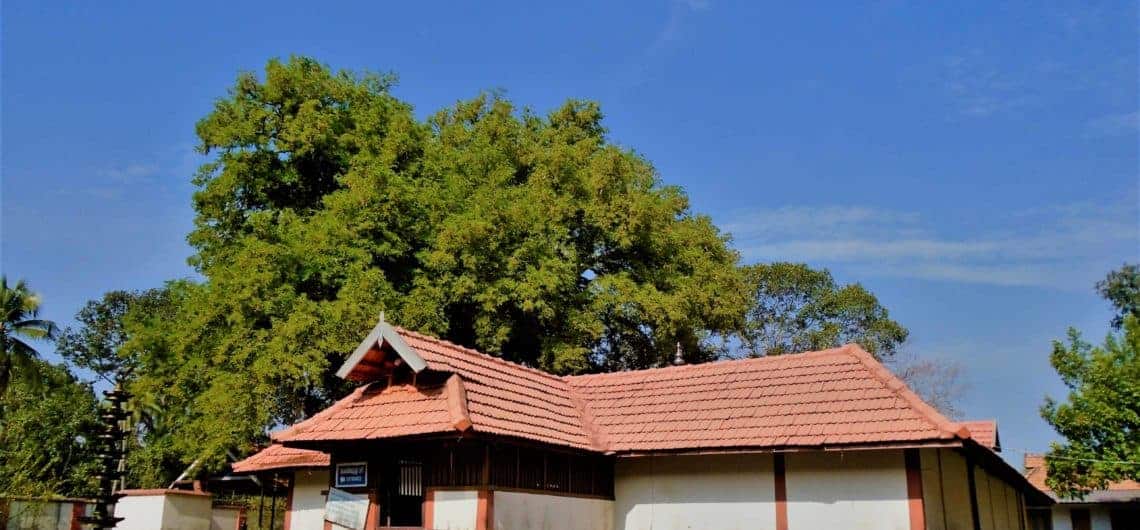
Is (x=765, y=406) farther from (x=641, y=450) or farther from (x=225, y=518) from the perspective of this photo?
(x=225, y=518)

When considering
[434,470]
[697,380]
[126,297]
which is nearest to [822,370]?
[697,380]

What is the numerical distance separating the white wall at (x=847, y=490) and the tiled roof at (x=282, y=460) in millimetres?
7811

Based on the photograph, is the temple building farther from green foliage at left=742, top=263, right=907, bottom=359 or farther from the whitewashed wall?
green foliage at left=742, top=263, right=907, bottom=359

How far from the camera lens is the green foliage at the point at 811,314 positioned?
1318 inches

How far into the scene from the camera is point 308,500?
16484 mm

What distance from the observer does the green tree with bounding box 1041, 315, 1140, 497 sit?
1861 centimetres

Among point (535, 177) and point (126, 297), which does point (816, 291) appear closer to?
point (535, 177)

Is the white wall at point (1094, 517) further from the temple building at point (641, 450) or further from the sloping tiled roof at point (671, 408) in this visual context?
the sloping tiled roof at point (671, 408)

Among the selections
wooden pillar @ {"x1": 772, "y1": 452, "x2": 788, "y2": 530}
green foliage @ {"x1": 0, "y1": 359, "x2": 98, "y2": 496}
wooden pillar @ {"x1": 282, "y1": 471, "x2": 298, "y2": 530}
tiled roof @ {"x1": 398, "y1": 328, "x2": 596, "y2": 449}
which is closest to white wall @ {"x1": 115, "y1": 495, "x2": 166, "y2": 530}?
wooden pillar @ {"x1": 282, "y1": 471, "x2": 298, "y2": 530}

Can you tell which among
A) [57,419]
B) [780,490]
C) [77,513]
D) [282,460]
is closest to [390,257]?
[282,460]

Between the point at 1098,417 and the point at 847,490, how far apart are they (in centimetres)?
913

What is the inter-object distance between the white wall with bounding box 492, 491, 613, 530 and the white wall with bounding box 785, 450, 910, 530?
282 cm

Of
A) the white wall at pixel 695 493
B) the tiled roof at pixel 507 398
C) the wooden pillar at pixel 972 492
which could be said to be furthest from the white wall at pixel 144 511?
the wooden pillar at pixel 972 492

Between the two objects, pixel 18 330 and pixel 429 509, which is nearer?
pixel 429 509
